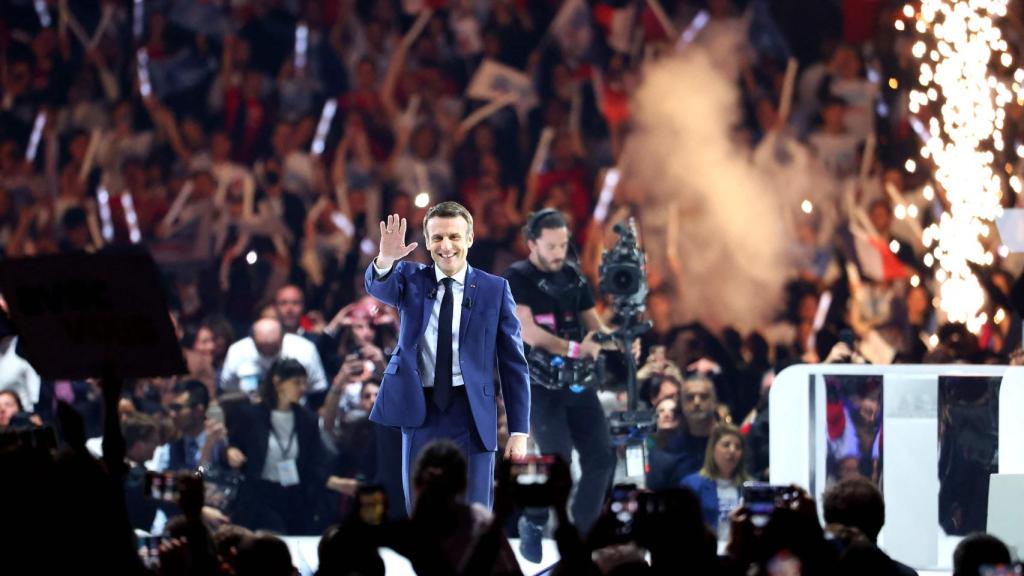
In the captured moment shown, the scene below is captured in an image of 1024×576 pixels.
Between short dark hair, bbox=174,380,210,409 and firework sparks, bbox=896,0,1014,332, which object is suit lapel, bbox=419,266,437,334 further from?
firework sparks, bbox=896,0,1014,332

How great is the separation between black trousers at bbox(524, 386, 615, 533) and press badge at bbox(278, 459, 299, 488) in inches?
53.3

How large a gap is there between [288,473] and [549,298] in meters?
1.54

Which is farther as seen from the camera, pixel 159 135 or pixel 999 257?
pixel 159 135

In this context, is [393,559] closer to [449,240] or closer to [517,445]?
[517,445]

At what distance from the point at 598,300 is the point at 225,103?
2.93 m

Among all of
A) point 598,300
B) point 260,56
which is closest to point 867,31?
point 598,300

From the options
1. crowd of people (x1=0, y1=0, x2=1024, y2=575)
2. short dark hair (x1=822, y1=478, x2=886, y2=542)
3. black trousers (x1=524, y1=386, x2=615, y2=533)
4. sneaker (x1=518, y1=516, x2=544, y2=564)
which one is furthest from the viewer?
crowd of people (x1=0, y1=0, x2=1024, y2=575)

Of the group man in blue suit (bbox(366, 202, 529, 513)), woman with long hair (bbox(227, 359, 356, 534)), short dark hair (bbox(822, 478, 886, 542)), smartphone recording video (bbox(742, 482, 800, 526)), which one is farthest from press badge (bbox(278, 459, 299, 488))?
smartphone recording video (bbox(742, 482, 800, 526))

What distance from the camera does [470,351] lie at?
4.45 meters

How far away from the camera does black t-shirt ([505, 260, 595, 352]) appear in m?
6.32

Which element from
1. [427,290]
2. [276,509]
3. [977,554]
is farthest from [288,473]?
[977,554]

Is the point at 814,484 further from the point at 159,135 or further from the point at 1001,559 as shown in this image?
the point at 159,135

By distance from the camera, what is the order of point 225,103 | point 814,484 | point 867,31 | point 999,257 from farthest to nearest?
1. point 225,103
2. point 867,31
3. point 999,257
4. point 814,484

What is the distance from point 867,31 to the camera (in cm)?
922
